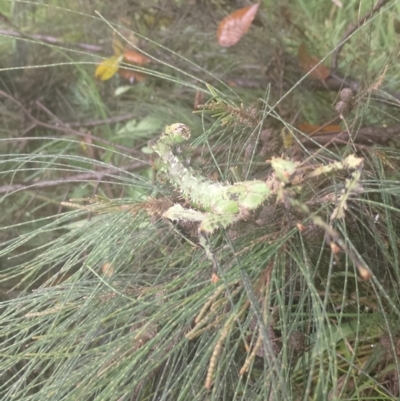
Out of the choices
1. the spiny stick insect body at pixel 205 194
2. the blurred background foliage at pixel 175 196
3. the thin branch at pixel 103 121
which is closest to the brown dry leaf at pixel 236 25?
the blurred background foliage at pixel 175 196

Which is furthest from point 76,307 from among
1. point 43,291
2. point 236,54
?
point 236,54

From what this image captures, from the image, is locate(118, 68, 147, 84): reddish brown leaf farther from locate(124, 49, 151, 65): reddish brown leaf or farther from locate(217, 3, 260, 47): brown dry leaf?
locate(217, 3, 260, 47): brown dry leaf

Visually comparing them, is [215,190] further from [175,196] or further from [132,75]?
[132,75]

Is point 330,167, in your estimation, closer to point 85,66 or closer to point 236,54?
point 236,54

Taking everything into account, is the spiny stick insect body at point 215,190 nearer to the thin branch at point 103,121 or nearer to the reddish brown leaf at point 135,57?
the reddish brown leaf at point 135,57

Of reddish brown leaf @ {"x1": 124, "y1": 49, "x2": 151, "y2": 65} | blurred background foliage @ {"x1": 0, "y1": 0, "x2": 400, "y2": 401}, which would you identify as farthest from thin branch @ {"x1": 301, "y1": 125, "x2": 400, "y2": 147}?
reddish brown leaf @ {"x1": 124, "y1": 49, "x2": 151, "y2": 65}

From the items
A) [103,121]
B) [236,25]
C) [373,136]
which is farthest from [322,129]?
[103,121]
